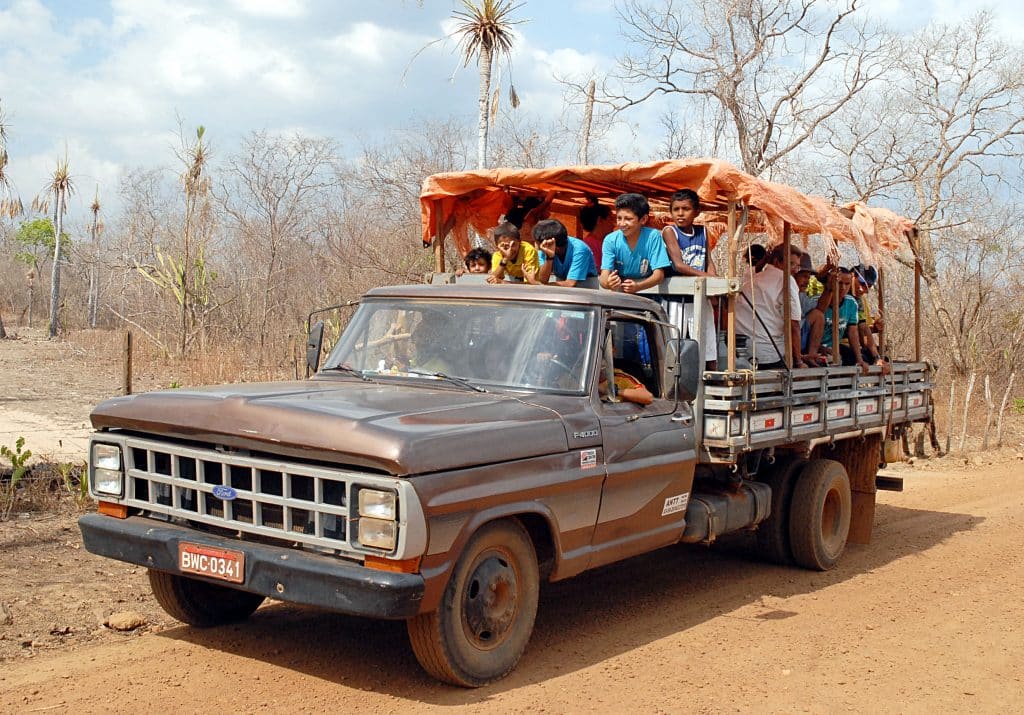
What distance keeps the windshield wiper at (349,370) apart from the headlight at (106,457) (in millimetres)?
1422

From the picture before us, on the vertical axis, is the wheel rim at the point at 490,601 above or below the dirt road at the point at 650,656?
above

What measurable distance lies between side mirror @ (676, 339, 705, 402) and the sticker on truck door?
27.8 inches

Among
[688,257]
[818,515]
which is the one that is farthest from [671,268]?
[818,515]

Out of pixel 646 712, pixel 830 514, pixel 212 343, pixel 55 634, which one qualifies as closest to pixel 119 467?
pixel 55 634

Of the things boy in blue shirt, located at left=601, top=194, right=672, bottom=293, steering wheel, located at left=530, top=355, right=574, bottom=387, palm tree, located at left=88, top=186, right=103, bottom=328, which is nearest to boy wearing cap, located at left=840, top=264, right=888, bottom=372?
boy in blue shirt, located at left=601, top=194, right=672, bottom=293

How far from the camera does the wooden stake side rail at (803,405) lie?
23.1ft

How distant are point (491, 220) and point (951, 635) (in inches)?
192

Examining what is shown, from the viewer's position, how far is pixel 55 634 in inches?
233

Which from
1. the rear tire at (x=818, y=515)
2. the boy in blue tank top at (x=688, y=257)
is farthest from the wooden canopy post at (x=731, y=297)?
the rear tire at (x=818, y=515)

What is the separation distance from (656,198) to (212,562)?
18.1ft

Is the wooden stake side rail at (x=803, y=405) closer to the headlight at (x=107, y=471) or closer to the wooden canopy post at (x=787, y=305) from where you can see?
the wooden canopy post at (x=787, y=305)

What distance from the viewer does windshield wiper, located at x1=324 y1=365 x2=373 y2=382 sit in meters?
6.30

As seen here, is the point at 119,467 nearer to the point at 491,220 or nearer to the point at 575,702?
the point at 575,702

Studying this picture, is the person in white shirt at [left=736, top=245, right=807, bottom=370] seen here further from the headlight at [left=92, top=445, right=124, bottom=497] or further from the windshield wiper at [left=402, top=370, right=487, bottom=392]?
the headlight at [left=92, top=445, right=124, bottom=497]
